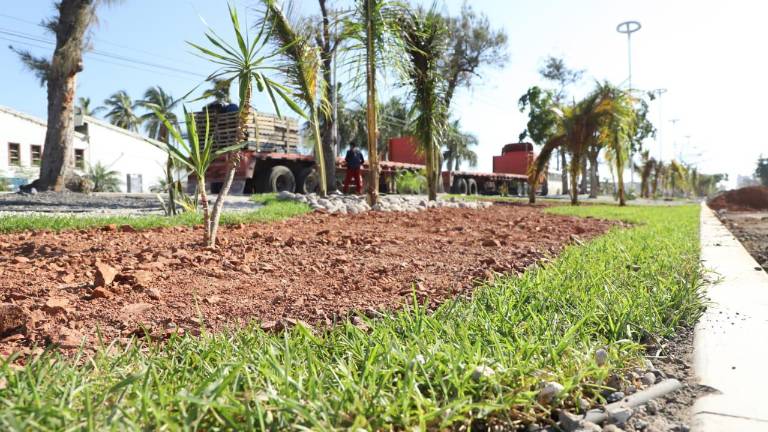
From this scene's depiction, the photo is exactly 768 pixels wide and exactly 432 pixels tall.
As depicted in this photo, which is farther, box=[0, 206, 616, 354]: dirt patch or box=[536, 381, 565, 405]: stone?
box=[0, 206, 616, 354]: dirt patch

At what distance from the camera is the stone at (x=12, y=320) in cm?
211

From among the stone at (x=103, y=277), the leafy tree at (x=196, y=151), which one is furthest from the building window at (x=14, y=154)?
the stone at (x=103, y=277)

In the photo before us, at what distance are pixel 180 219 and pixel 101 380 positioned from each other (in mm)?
5280

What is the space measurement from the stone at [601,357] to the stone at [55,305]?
238cm

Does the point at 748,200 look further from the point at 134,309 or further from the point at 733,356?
the point at 134,309

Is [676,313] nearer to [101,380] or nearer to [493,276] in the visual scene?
[493,276]

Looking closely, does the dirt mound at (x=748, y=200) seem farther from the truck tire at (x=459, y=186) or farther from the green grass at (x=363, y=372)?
the green grass at (x=363, y=372)

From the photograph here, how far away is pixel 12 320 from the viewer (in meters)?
2.14

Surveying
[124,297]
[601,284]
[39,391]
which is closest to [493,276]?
[601,284]

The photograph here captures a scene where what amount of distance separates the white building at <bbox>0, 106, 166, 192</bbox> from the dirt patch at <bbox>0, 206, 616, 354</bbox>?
21.2 m

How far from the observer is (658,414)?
4.99ft

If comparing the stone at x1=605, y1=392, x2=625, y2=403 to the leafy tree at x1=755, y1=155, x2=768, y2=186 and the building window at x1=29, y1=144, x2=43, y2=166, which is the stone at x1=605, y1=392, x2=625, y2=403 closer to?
the building window at x1=29, y1=144, x2=43, y2=166

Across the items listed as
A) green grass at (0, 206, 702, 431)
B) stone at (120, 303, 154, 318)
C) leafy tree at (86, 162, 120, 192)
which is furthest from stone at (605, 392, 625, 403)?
leafy tree at (86, 162, 120, 192)

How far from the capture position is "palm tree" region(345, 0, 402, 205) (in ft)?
28.9
